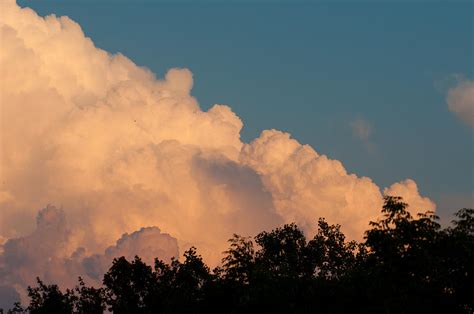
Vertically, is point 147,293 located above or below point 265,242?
below

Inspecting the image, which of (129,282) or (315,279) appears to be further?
(129,282)

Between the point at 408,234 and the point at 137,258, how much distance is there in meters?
79.0

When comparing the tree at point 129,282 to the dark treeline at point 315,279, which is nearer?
the dark treeline at point 315,279

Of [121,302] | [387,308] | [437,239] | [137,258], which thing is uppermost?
[137,258]

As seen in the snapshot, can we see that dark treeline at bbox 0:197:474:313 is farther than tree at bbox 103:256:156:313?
No

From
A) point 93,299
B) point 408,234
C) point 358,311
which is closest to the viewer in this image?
point 408,234

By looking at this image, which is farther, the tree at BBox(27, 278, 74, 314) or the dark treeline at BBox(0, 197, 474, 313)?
the tree at BBox(27, 278, 74, 314)

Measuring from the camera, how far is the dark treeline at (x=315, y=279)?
75438 millimetres

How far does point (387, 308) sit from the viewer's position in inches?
3108

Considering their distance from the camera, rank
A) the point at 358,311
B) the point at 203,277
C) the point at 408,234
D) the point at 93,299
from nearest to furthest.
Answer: the point at 408,234 → the point at 358,311 → the point at 203,277 → the point at 93,299

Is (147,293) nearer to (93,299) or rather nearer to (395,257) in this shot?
(93,299)

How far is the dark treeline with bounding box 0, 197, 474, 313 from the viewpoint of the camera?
7544 centimetres

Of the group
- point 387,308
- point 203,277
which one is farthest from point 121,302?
point 387,308

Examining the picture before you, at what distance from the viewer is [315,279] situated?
100688mm
